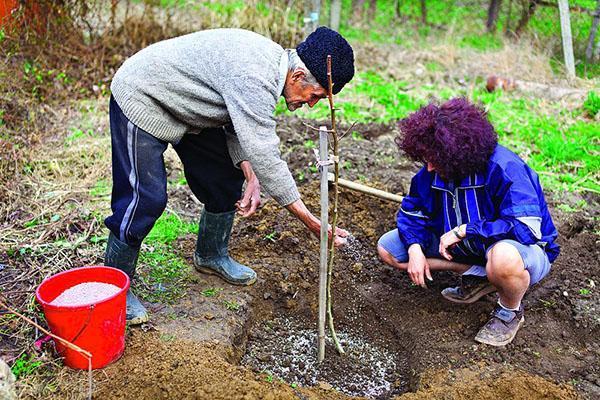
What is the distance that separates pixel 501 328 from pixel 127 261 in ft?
6.19

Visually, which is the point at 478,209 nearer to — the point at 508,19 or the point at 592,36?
the point at 592,36

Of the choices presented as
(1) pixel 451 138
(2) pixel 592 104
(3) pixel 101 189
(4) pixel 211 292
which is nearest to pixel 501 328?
(1) pixel 451 138

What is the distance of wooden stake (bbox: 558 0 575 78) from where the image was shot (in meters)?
7.30

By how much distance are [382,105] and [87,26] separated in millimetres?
3402

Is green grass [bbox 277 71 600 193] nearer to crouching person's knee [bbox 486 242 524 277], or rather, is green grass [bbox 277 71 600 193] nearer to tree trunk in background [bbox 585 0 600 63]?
tree trunk in background [bbox 585 0 600 63]

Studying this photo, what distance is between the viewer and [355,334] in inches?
136

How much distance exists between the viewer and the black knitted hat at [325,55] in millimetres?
2461

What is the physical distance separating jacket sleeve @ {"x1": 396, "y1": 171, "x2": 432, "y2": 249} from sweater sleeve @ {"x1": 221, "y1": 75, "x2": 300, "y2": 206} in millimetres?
1006

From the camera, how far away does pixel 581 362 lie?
2.98 metres

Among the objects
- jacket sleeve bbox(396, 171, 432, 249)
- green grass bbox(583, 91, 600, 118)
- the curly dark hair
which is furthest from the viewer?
green grass bbox(583, 91, 600, 118)

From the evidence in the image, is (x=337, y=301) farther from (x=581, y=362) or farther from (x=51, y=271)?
(x=51, y=271)

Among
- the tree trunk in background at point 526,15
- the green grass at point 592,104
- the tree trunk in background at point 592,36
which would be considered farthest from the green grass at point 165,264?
the tree trunk in background at point 526,15

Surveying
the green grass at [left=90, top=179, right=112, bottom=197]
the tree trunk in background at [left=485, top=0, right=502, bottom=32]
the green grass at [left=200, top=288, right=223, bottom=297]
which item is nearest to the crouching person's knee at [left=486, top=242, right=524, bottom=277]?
the green grass at [left=200, top=288, right=223, bottom=297]

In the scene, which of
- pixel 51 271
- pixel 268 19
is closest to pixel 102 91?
pixel 268 19
